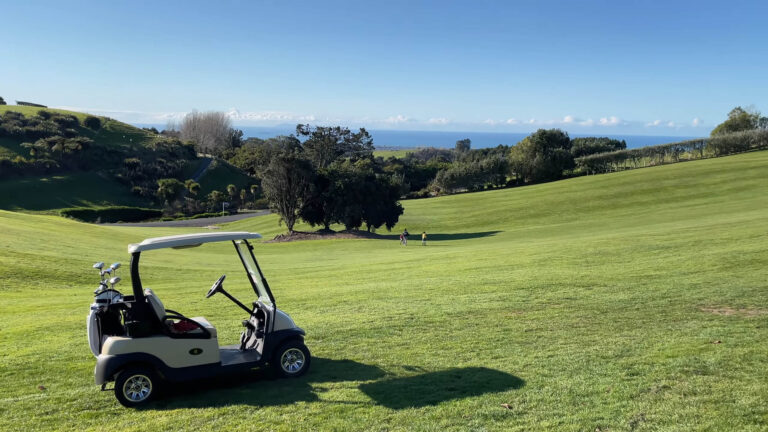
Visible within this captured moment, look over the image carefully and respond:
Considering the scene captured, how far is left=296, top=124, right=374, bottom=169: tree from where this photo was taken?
12838 cm

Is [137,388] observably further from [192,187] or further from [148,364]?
[192,187]

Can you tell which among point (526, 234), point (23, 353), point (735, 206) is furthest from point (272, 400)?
point (735, 206)

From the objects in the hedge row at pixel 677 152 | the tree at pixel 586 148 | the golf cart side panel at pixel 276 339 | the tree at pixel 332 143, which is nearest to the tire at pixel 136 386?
the golf cart side panel at pixel 276 339

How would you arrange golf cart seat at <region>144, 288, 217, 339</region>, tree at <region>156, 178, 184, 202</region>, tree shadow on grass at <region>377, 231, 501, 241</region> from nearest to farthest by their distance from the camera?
golf cart seat at <region>144, 288, 217, 339</region> → tree shadow on grass at <region>377, 231, 501, 241</region> → tree at <region>156, 178, 184, 202</region>

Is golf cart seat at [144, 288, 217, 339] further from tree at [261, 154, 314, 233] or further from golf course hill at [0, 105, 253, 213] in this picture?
golf course hill at [0, 105, 253, 213]

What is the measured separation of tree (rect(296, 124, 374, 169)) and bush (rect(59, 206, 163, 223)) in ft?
157

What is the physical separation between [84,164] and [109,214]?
29569 mm

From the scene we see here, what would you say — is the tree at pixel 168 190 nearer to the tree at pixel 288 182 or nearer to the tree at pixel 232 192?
the tree at pixel 232 192

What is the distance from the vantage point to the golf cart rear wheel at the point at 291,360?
27.8 feet

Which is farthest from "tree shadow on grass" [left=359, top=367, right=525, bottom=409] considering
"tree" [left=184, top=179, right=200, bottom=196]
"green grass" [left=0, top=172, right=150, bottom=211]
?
"tree" [left=184, top=179, right=200, bottom=196]

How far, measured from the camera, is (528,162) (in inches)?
3423

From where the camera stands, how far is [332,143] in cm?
13162

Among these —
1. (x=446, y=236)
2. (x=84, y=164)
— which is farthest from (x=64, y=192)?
(x=446, y=236)

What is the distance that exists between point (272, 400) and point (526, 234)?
33.8 meters
